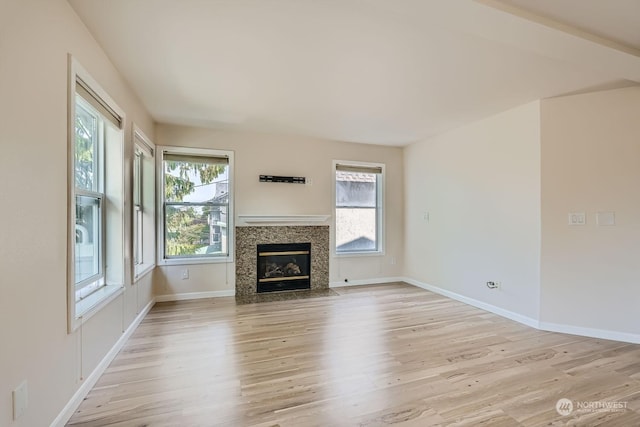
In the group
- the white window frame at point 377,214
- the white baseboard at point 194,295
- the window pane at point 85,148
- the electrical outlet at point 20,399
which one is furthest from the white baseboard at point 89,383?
the white window frame at point 377,214

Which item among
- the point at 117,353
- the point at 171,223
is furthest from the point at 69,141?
the point at 171,223

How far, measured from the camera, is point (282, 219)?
4684mm

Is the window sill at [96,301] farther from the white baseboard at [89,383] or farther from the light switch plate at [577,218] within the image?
the light switch plate at [577,218]

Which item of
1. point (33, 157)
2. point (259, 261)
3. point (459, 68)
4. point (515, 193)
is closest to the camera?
point (33, 157)

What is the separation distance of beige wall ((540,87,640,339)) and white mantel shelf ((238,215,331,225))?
2929 millimetres

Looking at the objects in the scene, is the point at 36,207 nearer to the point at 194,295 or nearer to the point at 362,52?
the point at 362,52

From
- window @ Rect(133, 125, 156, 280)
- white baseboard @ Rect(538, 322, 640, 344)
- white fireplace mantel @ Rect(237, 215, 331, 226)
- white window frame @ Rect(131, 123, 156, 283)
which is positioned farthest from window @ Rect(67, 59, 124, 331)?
white baseboard @ Rect(538, 322, 640, 344)

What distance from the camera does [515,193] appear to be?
3.53 metres

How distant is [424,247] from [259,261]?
269 cm

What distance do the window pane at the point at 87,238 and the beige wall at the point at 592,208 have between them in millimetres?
4270

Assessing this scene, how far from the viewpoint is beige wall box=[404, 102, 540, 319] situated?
3391 millimetres

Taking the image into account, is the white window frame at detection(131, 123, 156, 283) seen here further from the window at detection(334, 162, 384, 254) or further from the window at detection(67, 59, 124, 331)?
the window at detection(334, 162, 384, 254)

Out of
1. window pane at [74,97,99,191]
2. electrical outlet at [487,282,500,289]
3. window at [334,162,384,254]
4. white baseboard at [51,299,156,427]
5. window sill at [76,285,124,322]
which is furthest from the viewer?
window at [334,162,384,254]

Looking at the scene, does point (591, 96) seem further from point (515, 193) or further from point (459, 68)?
point (459, 68)
